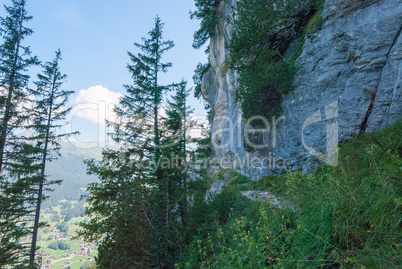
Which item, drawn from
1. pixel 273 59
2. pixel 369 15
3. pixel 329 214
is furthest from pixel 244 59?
pixel 329 214

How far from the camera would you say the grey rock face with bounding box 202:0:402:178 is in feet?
21.4

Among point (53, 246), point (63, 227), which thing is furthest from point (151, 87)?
point (63, 227)

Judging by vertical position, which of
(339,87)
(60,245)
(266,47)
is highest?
(266,47)

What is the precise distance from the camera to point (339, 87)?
7.66 m

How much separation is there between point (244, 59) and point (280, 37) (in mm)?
2212

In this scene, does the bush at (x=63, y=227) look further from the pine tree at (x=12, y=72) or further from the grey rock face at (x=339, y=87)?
the grey rock face at (x=339, y=87)

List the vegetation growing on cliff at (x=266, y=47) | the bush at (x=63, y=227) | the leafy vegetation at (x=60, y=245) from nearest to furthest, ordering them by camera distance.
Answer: the vegetation growing on cliff at (x=266, y=47) < the leafy vegetation at (x=60, y=245) < the bush at (x=63, y=227)

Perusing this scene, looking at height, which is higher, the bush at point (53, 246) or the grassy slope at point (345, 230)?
the grassy slope at point (345, 230)

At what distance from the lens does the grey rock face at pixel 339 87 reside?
652cm

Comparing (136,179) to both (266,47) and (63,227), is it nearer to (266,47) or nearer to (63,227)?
(266,47)

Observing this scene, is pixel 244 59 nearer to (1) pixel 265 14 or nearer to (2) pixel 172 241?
(1) pixel 265 14

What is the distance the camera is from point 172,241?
6.38 meters

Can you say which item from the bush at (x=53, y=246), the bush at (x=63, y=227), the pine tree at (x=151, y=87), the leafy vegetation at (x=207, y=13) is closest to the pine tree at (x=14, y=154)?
the pine tree at (x=151, y=87)

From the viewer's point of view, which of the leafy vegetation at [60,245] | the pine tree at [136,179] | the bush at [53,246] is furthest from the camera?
the leafy vegetation at [60,245]
